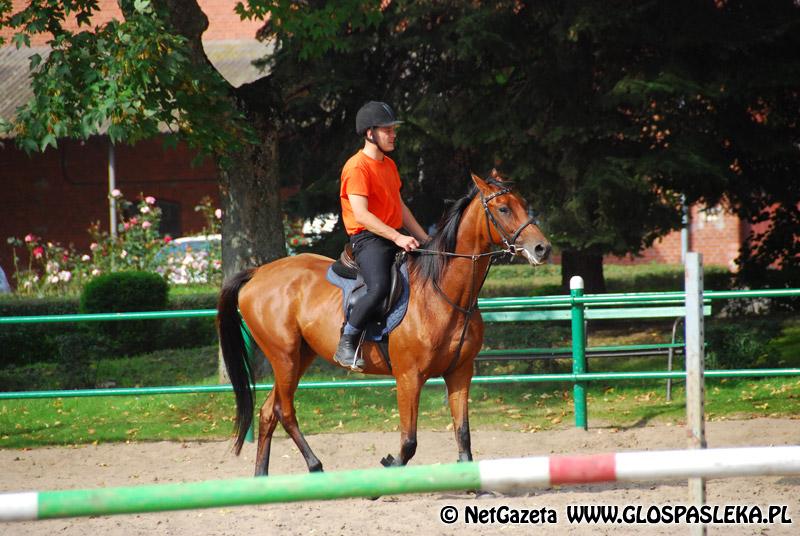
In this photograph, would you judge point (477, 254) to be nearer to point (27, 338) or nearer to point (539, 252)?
point (539, 252)

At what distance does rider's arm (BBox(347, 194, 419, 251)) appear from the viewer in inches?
266

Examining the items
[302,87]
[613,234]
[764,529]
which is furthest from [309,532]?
[302,87]

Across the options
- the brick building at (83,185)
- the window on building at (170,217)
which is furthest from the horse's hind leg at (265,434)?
the window on building at (170,217)

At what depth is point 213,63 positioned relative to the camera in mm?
29094

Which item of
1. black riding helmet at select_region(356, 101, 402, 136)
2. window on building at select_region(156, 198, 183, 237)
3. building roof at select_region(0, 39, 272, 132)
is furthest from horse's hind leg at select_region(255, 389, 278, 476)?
window on building at select_region(156, 198, 183, 237)

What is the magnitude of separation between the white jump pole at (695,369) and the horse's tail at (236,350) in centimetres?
473

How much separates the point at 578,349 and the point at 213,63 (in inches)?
864

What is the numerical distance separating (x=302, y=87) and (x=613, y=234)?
15.1 feet

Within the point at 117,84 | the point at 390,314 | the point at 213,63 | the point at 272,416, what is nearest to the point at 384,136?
the point at 390,314

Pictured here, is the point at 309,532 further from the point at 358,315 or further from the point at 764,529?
the point at 764,529

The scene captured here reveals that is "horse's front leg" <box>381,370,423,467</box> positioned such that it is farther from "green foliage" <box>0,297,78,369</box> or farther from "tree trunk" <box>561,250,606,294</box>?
"green foliage" <box>0,297,78,369</box>

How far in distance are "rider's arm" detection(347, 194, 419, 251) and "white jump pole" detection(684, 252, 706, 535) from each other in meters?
2.88

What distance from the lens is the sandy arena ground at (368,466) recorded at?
636 cm

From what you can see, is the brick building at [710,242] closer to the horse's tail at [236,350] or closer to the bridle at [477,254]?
the horse's tail at [236,350]
